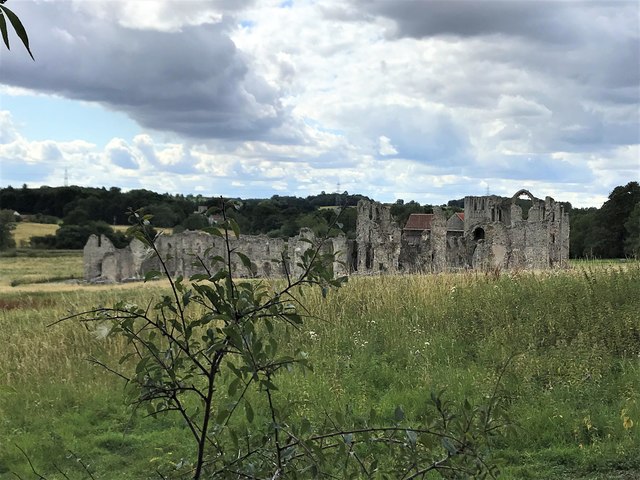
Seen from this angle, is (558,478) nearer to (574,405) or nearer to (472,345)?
(574,405)

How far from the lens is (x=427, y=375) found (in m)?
7.66

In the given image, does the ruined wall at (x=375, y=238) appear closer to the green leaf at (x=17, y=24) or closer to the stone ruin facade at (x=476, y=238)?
the stone ruin facade at (x=476, y=238)

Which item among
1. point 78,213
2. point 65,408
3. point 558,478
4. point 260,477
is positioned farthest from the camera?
point 78,213

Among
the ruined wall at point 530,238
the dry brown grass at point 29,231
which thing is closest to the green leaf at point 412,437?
the ruined wall at point 530,238

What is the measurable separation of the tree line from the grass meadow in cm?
208

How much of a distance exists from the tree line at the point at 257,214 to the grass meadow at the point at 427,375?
2.08 metres

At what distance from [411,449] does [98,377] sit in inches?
299

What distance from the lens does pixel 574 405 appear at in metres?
6.65

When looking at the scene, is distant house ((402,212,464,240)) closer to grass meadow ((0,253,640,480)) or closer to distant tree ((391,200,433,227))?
distant tree ((391,200,433,227))

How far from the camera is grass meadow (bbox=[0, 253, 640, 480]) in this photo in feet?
19.8

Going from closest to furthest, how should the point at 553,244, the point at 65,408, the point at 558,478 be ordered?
the point at 558,478
the point at 65,408
the point at 553,244

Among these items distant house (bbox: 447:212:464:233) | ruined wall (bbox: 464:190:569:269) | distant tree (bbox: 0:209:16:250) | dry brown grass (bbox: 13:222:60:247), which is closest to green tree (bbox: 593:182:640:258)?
distant house (bbox: 447:212:464:233)

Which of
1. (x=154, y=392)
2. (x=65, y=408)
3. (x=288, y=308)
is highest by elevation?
(x=288, y=308)

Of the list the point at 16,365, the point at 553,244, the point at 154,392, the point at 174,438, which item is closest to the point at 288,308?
the point at 154,392
